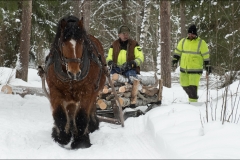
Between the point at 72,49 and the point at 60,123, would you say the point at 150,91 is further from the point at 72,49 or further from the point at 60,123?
the point at 72,49

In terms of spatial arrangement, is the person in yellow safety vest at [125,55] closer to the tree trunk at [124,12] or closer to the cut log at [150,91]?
the cut log at [150,91]

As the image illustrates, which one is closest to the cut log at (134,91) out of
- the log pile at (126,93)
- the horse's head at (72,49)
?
Result: the log pile at (126,93)

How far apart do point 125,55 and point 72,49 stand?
2971mm

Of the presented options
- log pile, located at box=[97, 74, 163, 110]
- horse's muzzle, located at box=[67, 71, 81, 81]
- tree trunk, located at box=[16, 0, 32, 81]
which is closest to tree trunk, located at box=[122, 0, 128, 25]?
tree trunk, located at box=[16, 0, 32, 81]

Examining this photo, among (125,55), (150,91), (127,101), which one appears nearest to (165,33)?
(150,91)

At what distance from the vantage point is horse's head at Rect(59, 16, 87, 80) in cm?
394

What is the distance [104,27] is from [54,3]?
10480 mm

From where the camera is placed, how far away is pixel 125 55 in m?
6.84

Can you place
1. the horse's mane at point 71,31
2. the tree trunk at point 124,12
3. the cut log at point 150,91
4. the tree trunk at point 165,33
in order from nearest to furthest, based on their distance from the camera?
the horse's mane at point 71,31, the cut log at point 150,91, the tree trunk at point 165,33, the tree trunk at point 124,12

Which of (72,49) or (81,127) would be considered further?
(81,127)

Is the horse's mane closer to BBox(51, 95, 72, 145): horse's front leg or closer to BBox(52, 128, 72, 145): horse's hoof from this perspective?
BBox(51, 95, 72, 145): horse's front leg

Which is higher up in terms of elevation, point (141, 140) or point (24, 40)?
point (24, 40)

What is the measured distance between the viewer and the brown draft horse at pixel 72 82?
4.06m

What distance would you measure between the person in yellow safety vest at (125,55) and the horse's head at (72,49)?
260cm
